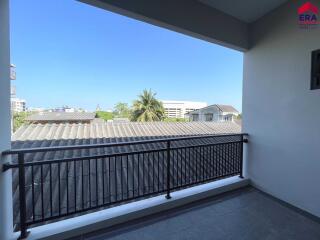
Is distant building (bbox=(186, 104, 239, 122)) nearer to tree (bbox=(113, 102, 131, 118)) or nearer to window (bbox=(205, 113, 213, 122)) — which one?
window (bbox=(205, 113, 213, 122))

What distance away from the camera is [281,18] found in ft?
7.55

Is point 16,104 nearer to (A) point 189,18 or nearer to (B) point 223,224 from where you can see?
(A) point 189,18

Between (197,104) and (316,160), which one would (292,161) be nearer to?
(316,160)

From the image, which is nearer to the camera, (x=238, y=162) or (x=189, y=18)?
(x=189, y=18)

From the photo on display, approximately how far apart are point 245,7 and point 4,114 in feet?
9.68

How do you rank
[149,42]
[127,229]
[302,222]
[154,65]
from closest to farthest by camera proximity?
[127,229], [302,222], [149,42], [154,65]

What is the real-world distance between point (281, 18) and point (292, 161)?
183 cm

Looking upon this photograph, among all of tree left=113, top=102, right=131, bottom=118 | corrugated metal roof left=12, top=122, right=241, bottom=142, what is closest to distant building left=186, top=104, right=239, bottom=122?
corrugated metal roof left=12, top=122, right=241, bottom=142

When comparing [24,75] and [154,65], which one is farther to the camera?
[154,65]

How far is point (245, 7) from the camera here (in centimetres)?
237

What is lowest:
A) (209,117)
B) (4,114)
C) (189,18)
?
(209,117)

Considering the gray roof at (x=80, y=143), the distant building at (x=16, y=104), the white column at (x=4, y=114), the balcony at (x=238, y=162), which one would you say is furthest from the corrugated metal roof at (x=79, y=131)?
the white column at (x=4, y=114)

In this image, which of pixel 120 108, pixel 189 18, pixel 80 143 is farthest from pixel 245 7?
pixel 120 108

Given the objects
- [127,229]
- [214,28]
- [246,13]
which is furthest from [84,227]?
[246,13]
